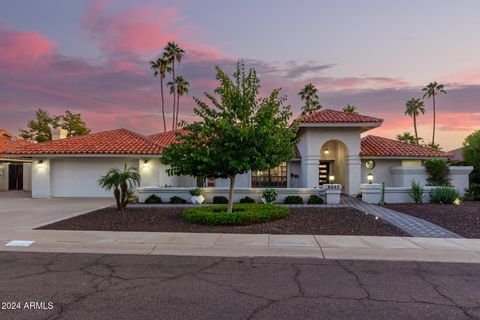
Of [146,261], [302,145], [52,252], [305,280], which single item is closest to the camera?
[305,280]

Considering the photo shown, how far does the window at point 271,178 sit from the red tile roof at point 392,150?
5356 millimetres

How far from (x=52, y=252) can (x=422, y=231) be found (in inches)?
418

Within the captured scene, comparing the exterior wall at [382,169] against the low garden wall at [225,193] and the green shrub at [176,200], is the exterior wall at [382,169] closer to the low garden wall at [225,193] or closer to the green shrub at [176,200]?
the low garden wall at [225,193]

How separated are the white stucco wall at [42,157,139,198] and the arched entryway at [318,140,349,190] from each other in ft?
42.6

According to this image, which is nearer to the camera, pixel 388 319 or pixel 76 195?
pixel 388 319

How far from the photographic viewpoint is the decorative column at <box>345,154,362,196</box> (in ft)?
67.4

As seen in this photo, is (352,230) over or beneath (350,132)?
Answer: beneath

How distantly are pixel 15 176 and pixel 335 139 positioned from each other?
27.1m

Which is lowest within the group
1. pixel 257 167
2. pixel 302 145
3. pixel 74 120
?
pixel 257 167

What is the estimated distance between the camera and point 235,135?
1143 centimetres

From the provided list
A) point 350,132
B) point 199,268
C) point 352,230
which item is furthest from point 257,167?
point 350,132

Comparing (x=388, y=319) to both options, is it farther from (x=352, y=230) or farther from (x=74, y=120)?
(x=74, y=120)

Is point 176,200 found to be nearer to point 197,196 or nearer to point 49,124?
point 197,196

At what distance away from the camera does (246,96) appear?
12.2 m
